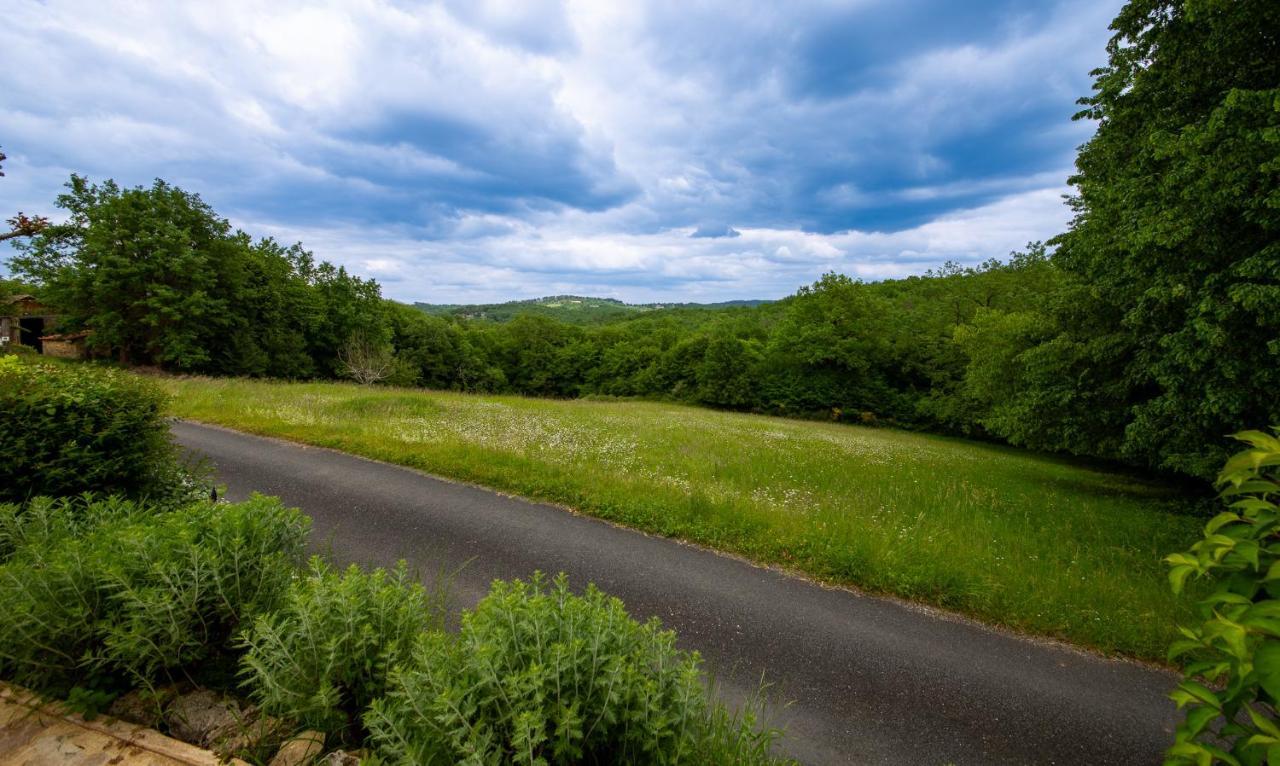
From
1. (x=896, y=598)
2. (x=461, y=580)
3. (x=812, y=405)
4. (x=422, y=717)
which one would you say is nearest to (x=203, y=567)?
(x=422, y=717)

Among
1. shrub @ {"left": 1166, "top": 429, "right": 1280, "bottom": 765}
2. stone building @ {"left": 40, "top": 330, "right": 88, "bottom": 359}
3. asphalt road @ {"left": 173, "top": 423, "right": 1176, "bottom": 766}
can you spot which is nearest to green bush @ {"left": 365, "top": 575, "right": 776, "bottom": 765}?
shrub @ {"left": 1166, "top": 429, "right": 1280, "bottom": 765}

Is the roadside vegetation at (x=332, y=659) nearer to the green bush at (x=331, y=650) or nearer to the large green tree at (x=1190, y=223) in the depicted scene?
the green bush at (x=331, y=650)

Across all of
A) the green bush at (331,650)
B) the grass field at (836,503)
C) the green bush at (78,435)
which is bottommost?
the grass field at (836,503)

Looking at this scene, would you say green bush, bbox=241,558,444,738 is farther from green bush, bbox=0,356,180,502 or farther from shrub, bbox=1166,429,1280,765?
green bush, bbox=0,356,180,502

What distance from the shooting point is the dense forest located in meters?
8.96

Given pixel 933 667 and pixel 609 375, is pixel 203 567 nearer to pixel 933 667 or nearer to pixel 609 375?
pixel 933 667

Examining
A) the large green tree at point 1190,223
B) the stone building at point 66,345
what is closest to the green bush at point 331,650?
the large green tree at point 1190,223

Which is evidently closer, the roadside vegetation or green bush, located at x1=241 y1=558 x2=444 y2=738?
the roadside vegetation

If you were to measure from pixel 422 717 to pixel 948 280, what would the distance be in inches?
2267

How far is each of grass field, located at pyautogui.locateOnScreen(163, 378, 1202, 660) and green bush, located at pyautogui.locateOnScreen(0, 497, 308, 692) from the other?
5.54 metres

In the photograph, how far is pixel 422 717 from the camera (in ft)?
7.07

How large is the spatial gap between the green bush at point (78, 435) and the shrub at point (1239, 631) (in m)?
8.49

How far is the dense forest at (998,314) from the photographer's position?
8961 mm

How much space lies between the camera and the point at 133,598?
A: 8.73 ft
